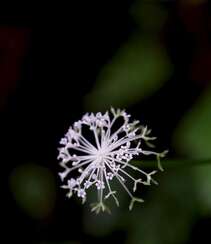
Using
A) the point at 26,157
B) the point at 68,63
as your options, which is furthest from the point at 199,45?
the point at 26,157

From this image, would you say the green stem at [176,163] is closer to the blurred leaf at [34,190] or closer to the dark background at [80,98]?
the dark background at [80,98]

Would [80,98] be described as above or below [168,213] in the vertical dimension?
above

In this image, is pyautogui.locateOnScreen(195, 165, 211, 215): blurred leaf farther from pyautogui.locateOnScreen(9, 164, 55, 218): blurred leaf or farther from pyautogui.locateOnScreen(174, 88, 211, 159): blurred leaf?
pyautogui.locateOnScreen(9, 164, 55, 218): blurred leaf

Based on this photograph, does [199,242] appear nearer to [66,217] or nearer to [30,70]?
[66,217]

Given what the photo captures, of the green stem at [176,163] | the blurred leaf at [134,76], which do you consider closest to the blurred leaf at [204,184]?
the green stem at [176,163]

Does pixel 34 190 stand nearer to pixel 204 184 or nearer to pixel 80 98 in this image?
pixel 80 98

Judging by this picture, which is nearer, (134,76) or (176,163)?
(176,163)

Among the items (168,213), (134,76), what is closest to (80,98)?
(134,76)
